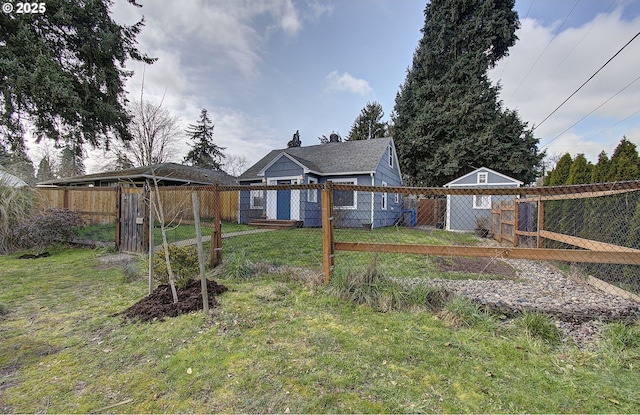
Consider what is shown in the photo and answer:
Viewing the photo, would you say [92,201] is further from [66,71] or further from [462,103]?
[462,103]

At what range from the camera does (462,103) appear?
18.2m

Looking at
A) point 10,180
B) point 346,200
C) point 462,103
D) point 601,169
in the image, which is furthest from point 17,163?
point 462,103

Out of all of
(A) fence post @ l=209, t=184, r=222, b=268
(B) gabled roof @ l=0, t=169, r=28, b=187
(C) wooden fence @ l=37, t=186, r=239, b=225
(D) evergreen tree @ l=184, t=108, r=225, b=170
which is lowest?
(A) fence post @ l=209, t=184, r=222, b=268

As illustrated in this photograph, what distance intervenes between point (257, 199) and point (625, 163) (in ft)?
44.8

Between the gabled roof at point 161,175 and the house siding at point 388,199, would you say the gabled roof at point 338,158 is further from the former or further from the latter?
the gabled roof at point 161,175

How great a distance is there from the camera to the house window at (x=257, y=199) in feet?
46.8

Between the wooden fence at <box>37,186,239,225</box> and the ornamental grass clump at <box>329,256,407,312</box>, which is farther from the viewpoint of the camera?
the wooden fence at <box>37,186,239,225</box>

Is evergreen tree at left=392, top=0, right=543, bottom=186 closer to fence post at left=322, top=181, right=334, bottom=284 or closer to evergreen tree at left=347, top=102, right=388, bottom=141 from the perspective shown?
evergreen tree at left=347, top=102, right=388, bottom=141

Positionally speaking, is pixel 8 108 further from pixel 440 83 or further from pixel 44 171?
Answer: pixel 440 83

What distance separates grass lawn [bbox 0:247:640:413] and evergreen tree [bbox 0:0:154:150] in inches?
272

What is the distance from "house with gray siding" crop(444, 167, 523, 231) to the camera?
12422 mm

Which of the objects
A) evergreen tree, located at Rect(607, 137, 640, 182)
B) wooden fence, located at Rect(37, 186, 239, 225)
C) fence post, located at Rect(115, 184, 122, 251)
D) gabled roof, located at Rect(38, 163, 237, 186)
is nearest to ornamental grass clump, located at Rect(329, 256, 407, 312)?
wooden fence, located at Rect(37, 186, 239, 225)

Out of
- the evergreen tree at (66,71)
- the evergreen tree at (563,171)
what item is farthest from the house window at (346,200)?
the evergreen tree at (66,71)

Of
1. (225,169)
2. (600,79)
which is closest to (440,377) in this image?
(600,79)
